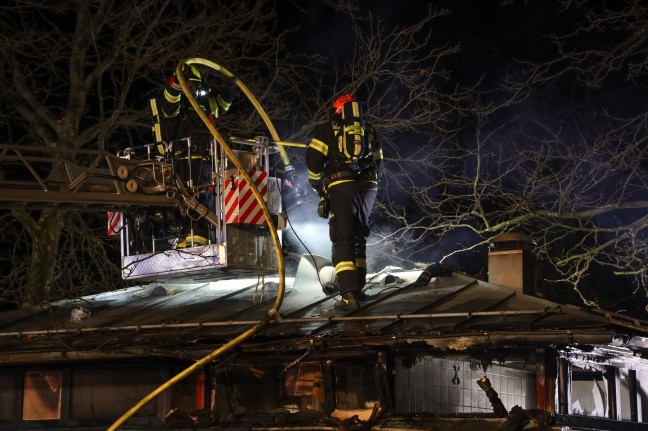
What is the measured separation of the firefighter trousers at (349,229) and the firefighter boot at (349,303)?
5cm

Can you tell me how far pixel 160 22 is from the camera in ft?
56.7

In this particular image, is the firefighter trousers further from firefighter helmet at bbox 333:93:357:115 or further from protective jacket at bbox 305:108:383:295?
firefighter helmet at bbox 333:93:357:115

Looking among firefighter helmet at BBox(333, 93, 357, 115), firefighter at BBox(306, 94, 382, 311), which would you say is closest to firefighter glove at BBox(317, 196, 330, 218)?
firefighter at BBox(306, 94, 382, 311)

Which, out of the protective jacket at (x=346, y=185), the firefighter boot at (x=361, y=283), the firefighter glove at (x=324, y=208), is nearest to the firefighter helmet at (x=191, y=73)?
the protective jacket at (x=346, y=185)

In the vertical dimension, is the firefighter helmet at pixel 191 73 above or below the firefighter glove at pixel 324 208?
above

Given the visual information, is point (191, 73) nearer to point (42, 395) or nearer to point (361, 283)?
point (361, 283)

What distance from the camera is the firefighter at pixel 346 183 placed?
1105 centimetres

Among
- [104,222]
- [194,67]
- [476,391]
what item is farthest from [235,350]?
[104,222]

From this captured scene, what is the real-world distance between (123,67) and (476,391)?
31.7 feet

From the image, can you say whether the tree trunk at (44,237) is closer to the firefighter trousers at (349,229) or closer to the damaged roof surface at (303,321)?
the damaged roof surface at (303,321)

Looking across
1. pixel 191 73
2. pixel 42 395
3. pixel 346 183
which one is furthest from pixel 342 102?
pixel 42 395

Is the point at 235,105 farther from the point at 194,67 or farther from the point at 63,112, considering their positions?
the point at 194,67

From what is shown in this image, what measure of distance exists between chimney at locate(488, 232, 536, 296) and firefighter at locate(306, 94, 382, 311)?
1.48 meters

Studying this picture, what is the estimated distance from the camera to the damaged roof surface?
943 centimetres
